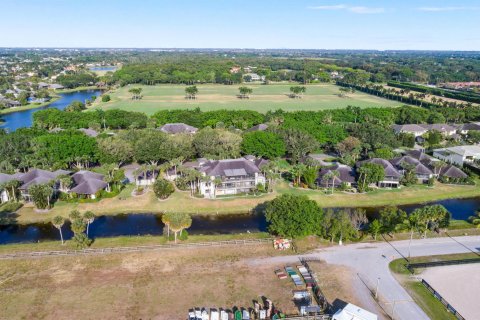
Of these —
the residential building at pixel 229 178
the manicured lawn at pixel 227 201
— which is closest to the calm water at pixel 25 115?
the manicured lawn at pixel 227 201

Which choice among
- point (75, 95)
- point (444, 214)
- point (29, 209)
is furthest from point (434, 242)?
point (75, 95)

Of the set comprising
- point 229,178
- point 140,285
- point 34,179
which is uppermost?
point 34,179

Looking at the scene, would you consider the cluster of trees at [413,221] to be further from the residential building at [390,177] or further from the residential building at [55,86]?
the residential building at [55,86]

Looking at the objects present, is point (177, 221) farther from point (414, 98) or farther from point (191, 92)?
point (414, 98)

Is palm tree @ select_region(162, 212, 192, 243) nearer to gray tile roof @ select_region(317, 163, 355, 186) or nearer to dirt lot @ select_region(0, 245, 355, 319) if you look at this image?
dirt lot @ select_region(0, 245, 355, 319)

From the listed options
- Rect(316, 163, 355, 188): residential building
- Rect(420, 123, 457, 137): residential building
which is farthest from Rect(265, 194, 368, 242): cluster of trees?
Rect(420, 123, 457, 137): residential building

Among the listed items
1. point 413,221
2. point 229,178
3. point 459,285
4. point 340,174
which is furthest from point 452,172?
point 229,178

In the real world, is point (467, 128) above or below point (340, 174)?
above
